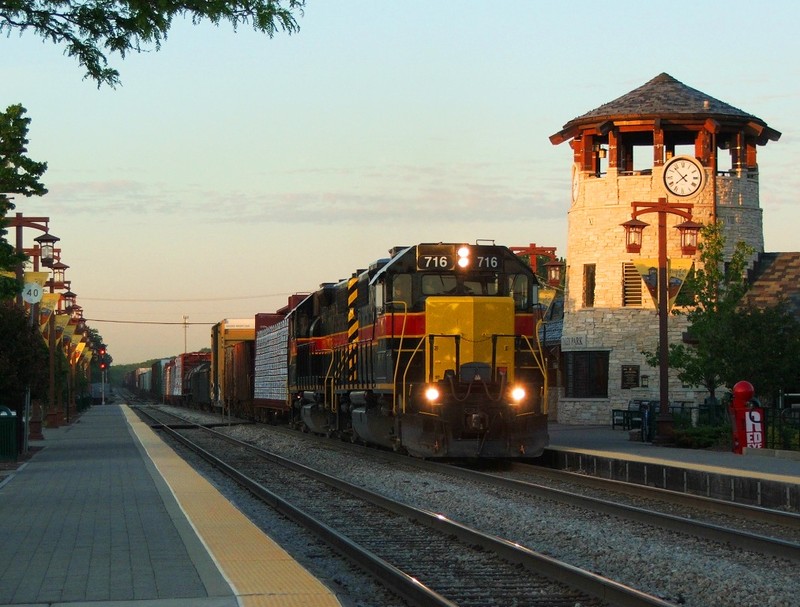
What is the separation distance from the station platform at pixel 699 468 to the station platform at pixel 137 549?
7.60 metres

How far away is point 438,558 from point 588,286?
35936mm

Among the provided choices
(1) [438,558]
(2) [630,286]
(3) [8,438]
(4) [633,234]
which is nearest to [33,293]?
(3) [8,438]

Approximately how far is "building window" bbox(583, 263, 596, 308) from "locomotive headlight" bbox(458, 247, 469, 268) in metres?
24.2

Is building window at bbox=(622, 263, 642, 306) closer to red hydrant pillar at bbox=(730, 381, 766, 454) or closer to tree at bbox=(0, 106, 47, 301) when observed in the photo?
red hydrant pillar at bbox=(730, 381, 766, 454)

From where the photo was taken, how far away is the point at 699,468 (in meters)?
19.6

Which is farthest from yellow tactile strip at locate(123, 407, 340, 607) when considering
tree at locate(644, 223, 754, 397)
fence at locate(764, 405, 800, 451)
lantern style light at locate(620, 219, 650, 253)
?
tree at locate(644, 223, 754, 397)

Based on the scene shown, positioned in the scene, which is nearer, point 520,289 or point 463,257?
point 463,257

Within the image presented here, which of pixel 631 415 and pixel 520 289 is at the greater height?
pixel 520 289

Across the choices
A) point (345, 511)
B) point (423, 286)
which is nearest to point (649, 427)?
point (423, 286)

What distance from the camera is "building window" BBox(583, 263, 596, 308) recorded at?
46969 mm

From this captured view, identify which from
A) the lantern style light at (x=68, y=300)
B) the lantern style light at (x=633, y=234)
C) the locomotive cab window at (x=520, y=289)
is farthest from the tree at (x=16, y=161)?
the lantern style light at (x=68, y=300)

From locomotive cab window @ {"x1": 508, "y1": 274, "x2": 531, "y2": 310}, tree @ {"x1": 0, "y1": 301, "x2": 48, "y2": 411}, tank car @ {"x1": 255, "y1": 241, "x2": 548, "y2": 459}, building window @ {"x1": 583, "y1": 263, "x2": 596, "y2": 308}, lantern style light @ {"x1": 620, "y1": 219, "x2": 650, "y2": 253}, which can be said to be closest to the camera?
tank car @ {"x1": 255, "y1": 241, "x2": 548, "y2": 459}

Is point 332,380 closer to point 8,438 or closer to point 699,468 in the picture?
point 8,438

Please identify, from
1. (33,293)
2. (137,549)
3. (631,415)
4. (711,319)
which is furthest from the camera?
(631,415)
